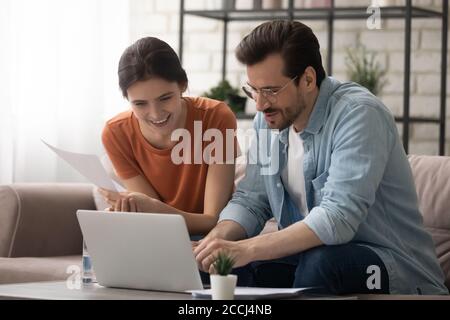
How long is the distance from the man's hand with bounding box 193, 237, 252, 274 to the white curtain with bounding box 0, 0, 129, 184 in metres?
1.98

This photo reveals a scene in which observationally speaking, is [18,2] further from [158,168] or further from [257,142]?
[257,142]

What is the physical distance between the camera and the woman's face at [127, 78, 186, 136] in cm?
262

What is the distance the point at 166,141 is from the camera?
2795mm

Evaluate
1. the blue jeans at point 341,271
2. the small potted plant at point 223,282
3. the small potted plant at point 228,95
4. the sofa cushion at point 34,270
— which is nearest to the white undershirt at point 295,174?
the blue jeans at point 341,271

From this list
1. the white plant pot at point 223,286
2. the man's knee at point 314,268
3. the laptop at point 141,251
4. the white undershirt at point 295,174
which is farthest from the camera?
the white undershirt at point 295,174

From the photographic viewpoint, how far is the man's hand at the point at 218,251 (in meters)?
2.10

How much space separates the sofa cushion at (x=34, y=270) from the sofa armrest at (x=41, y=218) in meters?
0.14

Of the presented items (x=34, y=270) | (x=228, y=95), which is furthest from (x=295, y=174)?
(x=228, y=95)

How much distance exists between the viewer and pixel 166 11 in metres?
4.59

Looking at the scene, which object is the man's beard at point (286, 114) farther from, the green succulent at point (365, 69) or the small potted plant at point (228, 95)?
the small potted plant at point (228, 95)

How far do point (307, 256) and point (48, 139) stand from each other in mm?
2156

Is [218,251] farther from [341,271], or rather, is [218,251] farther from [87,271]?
[87,271]

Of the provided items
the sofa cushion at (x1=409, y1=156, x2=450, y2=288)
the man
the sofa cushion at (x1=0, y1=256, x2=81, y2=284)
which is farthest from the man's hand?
the sofa cushion at (x1=0, y1=256, x2=81, y2=284)
